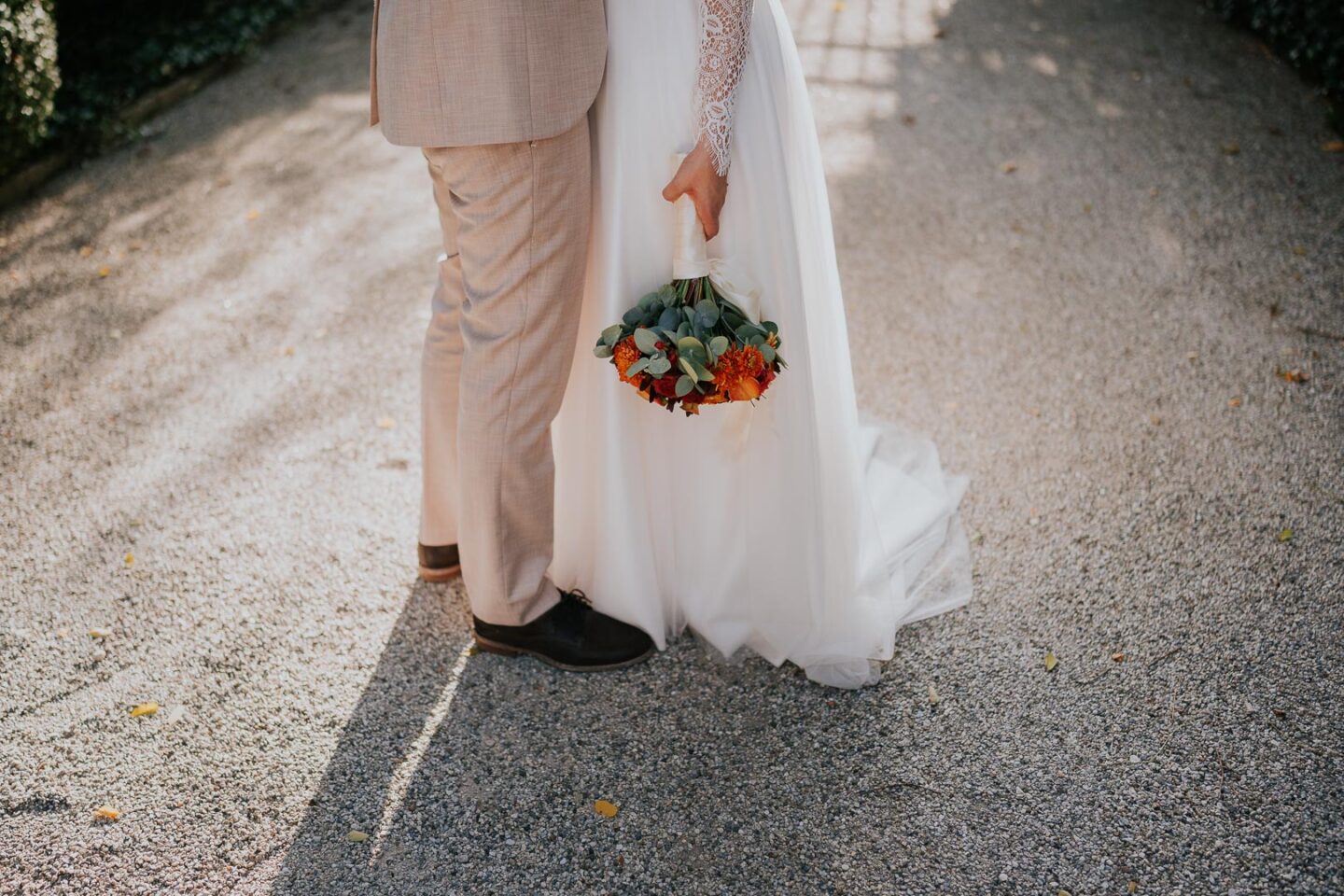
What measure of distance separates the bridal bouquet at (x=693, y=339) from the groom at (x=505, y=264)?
20 centimetres

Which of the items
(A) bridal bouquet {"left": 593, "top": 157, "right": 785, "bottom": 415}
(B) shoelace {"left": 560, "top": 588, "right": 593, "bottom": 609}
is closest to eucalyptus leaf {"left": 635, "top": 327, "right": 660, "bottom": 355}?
(A) bridal bouquet {"left": 593, "top": 157, "right": 785, "bottom": 415}

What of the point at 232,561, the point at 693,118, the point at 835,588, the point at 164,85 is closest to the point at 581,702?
the point at 835,588

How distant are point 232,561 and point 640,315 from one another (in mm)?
1601

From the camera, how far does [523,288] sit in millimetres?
2104

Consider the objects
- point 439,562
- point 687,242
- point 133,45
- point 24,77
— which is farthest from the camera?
point 133,45

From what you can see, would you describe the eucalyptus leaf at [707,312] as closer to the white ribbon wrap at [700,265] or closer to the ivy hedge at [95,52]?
the white ribbon wrap at [700,265]


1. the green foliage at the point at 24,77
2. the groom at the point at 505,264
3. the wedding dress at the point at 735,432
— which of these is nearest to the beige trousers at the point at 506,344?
the groom at the point at 505,264

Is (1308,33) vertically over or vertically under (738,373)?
under

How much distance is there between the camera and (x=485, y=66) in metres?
1.89

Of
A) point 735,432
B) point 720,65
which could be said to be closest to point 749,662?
point 735,432

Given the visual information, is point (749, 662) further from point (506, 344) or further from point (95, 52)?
point (95, 52)

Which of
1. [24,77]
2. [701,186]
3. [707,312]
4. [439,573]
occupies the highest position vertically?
[701,186]

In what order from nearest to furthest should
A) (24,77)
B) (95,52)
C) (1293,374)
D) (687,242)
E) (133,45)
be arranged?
(687,242) < (1293,374) < (24,77) < (95,52) < (133,45)

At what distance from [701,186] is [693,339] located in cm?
31
